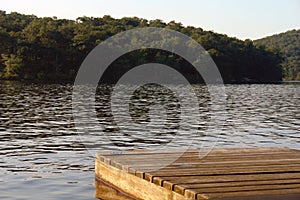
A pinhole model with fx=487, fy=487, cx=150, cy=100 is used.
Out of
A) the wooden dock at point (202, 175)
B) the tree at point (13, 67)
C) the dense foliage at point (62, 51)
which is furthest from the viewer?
the dense foliage at point (62, 51)

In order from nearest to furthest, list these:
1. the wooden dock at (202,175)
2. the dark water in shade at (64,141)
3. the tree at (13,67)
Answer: the wooden dock at (202,175) < the dark water in shade at (64,141) < the tree at (13,67)

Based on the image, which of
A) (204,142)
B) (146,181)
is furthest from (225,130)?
(146,181)

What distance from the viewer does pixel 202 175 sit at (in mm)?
8516

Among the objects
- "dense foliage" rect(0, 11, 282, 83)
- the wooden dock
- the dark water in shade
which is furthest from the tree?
the wooden dock

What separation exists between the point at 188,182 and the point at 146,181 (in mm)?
959

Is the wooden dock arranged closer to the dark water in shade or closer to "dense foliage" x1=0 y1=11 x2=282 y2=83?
the dark water in shade

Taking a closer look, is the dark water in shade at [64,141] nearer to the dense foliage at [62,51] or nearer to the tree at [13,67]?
the tree at [13,67]

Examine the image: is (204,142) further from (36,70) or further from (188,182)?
(36,70)

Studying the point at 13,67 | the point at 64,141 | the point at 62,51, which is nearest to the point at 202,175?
the point at 64,141

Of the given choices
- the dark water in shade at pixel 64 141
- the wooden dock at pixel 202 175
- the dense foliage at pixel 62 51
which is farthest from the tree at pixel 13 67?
the wooden dock at pixel 202 175

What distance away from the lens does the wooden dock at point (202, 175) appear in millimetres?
7387

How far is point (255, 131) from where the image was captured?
893 inches

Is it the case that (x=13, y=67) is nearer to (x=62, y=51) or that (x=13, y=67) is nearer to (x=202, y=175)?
(x=62, y=51)

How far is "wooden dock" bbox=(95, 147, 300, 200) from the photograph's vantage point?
24.2ft
